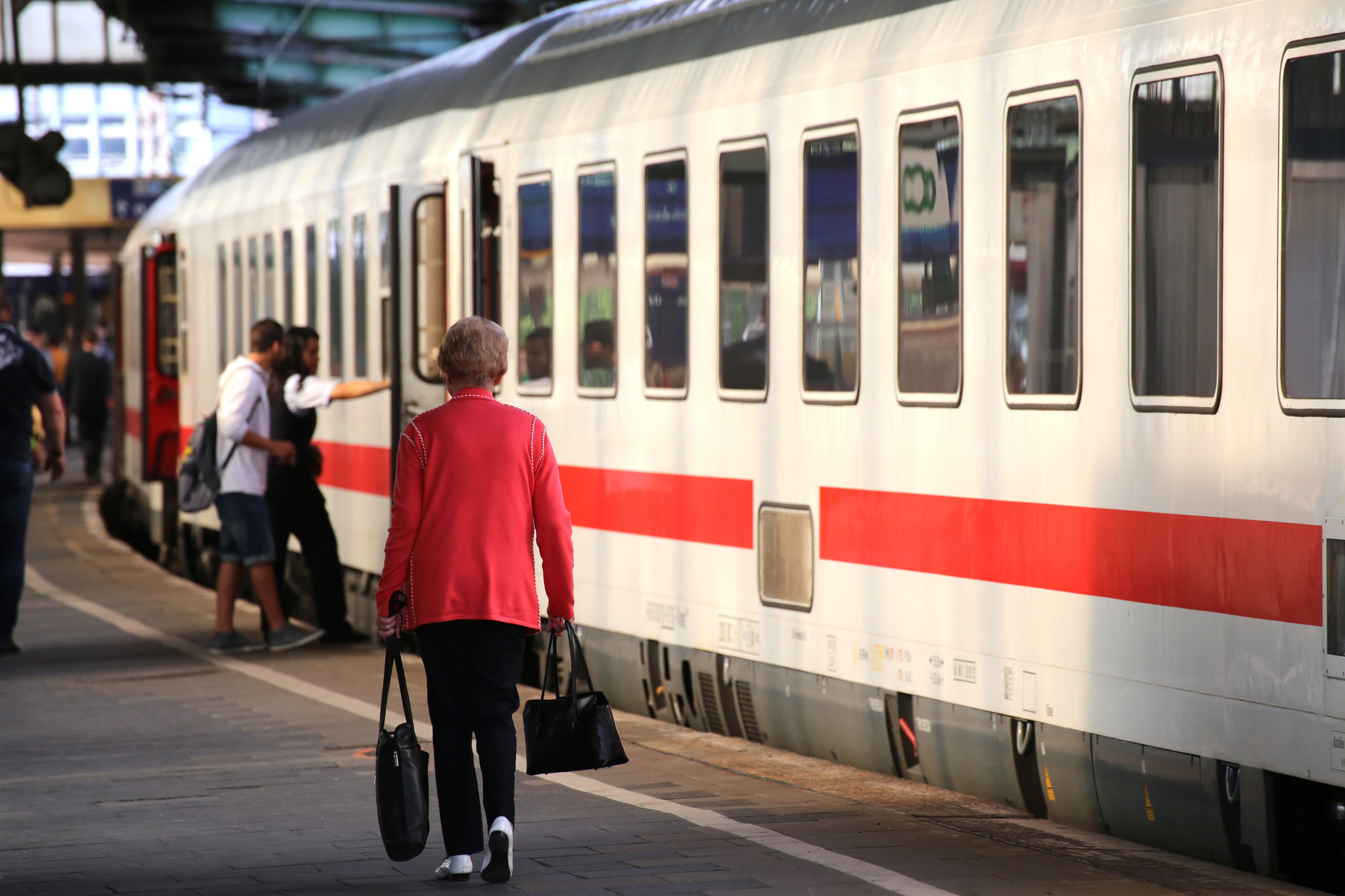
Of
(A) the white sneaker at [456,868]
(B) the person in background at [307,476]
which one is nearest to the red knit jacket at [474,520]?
(A) the white sneaker at [456,868]

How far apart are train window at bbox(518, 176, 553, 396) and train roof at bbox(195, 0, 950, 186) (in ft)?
1.84

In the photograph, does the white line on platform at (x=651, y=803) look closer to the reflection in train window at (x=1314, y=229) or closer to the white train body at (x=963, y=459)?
the white train body at (x=963, y=459)

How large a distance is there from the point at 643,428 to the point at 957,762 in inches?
101

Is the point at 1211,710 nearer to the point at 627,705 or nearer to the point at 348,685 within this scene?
the point at 627,705

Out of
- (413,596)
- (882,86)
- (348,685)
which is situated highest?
(882,86)

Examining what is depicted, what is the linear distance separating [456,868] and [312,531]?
23.4 feet

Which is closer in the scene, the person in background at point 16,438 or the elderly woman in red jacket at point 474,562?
the elderly woman in red jacket at point 474,562

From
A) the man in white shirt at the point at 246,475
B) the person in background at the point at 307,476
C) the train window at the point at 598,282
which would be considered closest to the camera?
the train window at the point at 598,282

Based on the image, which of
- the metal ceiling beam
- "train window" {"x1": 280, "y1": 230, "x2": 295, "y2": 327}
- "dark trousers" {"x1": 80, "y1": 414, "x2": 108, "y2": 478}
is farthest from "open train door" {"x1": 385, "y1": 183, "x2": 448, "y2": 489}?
"dark trousers" {"x1": 80, "y1": 414, "x2": 108, "y2": 478}

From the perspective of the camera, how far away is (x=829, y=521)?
8469 mm

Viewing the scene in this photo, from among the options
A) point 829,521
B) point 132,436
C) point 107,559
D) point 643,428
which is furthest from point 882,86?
point 132,436

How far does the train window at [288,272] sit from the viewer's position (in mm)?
15691

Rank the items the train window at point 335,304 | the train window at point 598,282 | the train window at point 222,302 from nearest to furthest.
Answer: the train window at point 598,282 → the train window at point 335,304 → the train window at point 222,302

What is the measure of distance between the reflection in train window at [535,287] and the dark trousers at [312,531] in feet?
8.52
